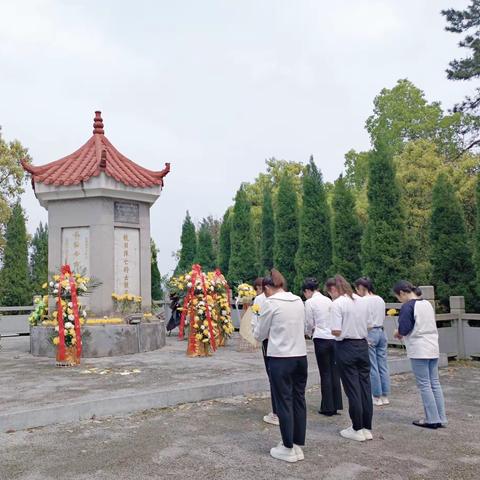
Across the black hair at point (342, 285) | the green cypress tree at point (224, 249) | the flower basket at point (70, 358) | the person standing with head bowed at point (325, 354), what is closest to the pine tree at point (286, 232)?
the green cypress tree at point (224, 249)

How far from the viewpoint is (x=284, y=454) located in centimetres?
479

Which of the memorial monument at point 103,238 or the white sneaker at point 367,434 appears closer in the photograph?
the white sneaker at point 367,434

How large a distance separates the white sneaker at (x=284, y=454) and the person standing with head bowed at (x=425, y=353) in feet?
6.62

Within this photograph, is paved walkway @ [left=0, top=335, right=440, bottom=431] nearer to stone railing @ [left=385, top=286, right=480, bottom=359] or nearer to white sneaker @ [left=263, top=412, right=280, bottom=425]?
stone railing @ [left=385, top=286, right=480, bottom=359]

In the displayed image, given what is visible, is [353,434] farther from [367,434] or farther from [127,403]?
[127,403]

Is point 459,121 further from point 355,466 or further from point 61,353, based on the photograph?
point 355,466

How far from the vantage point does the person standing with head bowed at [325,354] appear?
6500 millimetres

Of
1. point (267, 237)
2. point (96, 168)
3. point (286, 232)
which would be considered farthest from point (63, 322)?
point (267, 237)

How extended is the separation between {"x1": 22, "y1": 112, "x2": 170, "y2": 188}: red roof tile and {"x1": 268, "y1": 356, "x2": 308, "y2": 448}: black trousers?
27.3 feet

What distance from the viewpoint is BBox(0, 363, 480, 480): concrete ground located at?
176 inches

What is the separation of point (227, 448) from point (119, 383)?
348cm

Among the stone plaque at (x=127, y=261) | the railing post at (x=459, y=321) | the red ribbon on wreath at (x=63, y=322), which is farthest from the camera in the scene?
the stone plaque at (x=127, y=261)

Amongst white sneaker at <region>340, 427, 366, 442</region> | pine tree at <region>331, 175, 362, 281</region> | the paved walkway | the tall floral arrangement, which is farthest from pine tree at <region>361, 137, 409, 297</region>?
white sneaker at <region>340, 427, 366, 442</region>

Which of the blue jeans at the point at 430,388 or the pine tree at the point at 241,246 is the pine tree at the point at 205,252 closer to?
the pine tree at the point at 241,246
